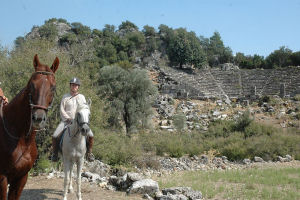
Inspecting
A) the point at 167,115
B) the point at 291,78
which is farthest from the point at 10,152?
the point at 291,78

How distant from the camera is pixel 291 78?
45406mm

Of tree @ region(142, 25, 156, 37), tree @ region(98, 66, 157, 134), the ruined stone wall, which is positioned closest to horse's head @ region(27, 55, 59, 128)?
tree @ region(98, 66, 157, 134)

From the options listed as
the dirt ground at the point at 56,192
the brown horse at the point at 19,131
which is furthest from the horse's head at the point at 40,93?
the dirt ground at the point at 56,192

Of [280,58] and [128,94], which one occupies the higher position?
[280,58]

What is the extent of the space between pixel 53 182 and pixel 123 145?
6011 mm

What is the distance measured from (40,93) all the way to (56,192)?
4.99 meters

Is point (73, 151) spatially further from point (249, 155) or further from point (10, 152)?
point (249, 155)

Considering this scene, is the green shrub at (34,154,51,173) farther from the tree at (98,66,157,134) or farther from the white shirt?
the tree at (98,66,157,134)

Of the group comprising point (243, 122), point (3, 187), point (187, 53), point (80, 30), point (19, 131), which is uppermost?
point (80, 30)

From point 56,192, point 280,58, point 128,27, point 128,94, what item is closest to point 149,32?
point 128,27

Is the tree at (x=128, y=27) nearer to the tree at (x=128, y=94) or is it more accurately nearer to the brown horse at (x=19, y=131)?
the tree at (x=128, y=94)

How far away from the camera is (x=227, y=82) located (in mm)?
50188

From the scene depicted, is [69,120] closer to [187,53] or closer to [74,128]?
[74,128]

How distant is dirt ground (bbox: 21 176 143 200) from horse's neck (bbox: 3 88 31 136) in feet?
12.1
